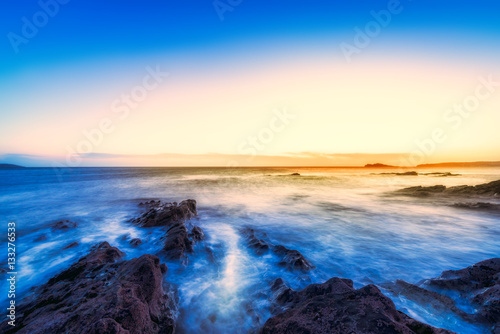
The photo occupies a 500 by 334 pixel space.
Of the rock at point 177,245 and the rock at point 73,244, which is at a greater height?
the rock at point 177,245

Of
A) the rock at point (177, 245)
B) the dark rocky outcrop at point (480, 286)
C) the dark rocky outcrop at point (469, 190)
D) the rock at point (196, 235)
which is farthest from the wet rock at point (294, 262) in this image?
the dark rocky outcrop at point (469, 190)

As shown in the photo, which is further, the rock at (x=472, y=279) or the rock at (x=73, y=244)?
the rock at (x=73, y=244)

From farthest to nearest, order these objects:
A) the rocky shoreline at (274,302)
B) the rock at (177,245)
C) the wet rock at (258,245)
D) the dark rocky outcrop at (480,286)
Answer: the wet rock at (258,245)
the rock at (177,245)
the dark rocky outcrop at (480,286)
the rocky shoreline at (274,302)

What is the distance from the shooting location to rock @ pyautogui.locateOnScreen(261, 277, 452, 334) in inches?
115

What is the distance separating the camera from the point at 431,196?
66.1 ft

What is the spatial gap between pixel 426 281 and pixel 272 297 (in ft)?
13.7

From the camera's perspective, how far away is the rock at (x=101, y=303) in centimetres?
315

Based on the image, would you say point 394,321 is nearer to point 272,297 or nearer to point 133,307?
point 272,297

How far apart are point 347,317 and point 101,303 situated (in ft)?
13.1

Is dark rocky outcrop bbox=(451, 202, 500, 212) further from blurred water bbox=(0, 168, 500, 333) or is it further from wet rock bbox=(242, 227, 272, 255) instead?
wet rock bbox=(242, 227, 272, 255)

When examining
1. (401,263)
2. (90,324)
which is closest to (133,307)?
(90,324)

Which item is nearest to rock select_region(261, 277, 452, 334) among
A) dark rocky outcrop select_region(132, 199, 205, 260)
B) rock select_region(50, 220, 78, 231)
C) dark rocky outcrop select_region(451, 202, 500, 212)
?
dark rocky outcrop select_region(132, 199, 205, 260)

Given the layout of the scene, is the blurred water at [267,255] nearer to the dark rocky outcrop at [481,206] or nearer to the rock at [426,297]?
the rock at [426,297]

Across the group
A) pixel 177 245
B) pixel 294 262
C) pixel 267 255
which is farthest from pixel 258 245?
pixel 177 245
